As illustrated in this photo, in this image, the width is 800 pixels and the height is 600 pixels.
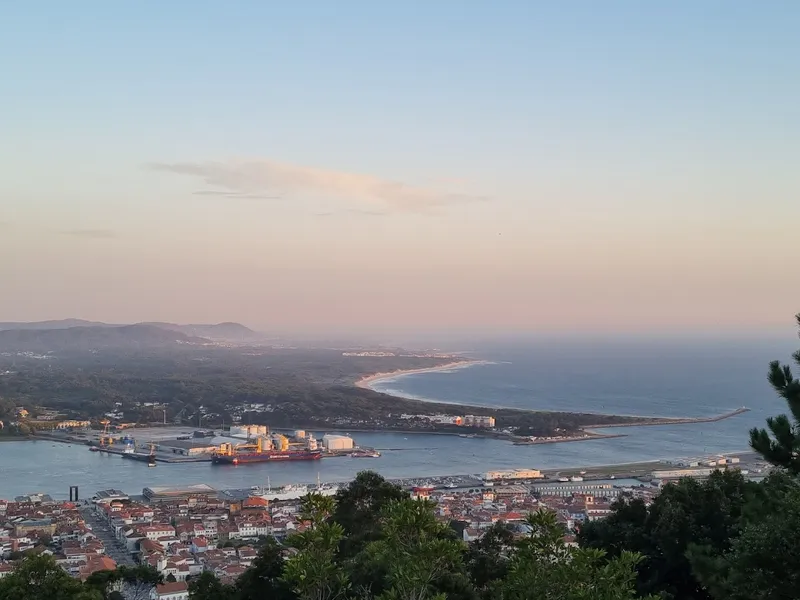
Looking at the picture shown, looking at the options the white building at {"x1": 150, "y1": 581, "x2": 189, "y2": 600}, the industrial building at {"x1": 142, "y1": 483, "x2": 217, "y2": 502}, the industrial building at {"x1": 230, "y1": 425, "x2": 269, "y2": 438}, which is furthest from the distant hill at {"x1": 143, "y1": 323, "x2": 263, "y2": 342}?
the white building at {"x1": 150, "y1": 581, "x2": 189, "y2": 600}

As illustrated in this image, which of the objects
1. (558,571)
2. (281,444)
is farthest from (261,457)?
(558,571)

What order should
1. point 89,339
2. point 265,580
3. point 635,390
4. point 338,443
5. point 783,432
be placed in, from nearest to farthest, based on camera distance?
point 783,432 < point 265,580 < point 338,443 < point 635,390 < point 89,339

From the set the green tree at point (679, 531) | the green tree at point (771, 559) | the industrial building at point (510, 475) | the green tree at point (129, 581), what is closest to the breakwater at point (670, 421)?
the industrial building at point (510, 475)

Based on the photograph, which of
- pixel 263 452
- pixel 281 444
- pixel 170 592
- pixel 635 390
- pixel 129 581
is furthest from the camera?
pixel 635 390

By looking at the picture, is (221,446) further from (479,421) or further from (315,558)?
(315,558)

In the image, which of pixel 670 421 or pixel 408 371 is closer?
pixel 670 421

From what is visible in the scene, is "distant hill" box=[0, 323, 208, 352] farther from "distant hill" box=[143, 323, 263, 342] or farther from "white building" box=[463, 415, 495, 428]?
"white building" box=[463, 415, 495, 428]

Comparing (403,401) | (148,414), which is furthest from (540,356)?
(148,414)
